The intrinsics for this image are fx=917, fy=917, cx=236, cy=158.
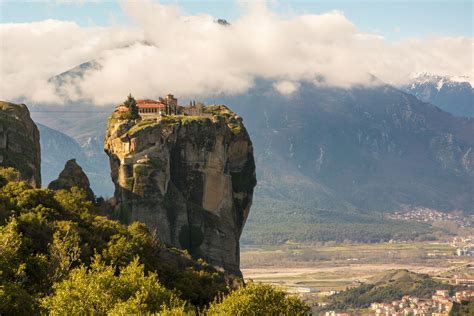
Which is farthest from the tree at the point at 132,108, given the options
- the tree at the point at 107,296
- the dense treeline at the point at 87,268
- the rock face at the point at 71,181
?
the tree at the point at 107,296

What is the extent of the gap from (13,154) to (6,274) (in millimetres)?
44099

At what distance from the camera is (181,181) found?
358 ft

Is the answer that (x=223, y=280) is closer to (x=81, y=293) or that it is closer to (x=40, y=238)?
(x=40, y=238)

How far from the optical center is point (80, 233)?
8194cm

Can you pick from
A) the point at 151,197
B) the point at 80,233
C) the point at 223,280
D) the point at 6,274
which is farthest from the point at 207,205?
the point at 6,274

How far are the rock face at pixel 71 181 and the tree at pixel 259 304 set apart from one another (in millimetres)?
44442

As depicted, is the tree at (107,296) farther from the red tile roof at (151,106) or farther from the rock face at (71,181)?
the red tile roof at (151,106)

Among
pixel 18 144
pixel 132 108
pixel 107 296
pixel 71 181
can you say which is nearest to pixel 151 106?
pixel 132 108

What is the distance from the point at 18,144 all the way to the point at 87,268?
36257 millimetres

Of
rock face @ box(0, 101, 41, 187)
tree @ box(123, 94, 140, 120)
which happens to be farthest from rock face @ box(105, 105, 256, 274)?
rock face @ box(0, 101, 41, 187)

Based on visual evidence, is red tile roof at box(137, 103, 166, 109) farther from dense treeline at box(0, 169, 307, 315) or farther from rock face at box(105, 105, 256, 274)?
dense treeline at box(0, 169, 307, 315)

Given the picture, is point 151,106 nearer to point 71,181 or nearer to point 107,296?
point 71,181

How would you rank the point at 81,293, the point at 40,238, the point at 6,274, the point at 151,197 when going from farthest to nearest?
1. the point at 151,197
2. the point at 40,238
3. the point at 6,274
4. the point at 81,293

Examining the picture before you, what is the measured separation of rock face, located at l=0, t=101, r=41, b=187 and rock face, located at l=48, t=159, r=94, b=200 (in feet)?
7.24
